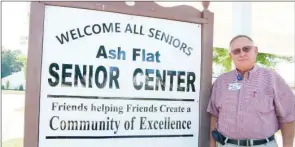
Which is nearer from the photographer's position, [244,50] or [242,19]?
[244,50]

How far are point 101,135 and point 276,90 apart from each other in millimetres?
1120

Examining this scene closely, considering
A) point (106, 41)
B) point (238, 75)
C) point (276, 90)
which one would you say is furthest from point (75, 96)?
point (276, 90)

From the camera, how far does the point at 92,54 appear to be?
2.09 m

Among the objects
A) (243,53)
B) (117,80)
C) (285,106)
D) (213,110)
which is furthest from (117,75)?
(285,106)

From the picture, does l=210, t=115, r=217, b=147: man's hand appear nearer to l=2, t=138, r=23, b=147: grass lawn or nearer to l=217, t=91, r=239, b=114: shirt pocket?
l=217, t=91, r=239, b=114: shirt pocket

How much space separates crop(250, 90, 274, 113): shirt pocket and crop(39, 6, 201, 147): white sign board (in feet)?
1.23

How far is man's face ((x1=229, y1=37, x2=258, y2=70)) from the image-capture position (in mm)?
2250

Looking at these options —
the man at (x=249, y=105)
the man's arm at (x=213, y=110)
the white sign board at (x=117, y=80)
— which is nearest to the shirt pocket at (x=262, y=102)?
the man at (x=249, y=105)

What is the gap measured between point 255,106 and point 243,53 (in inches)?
13.6

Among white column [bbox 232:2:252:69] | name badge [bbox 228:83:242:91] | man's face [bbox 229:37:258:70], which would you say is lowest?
name badge [bbox 228:83:242:91]

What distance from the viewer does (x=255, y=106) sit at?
215cm

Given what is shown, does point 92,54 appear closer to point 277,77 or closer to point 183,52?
point 183,52

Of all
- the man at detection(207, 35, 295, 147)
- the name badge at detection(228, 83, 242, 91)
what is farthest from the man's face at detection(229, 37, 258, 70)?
the name badge at detection(228, 83, 242, 91)

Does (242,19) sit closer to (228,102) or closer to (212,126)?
(228,102)
